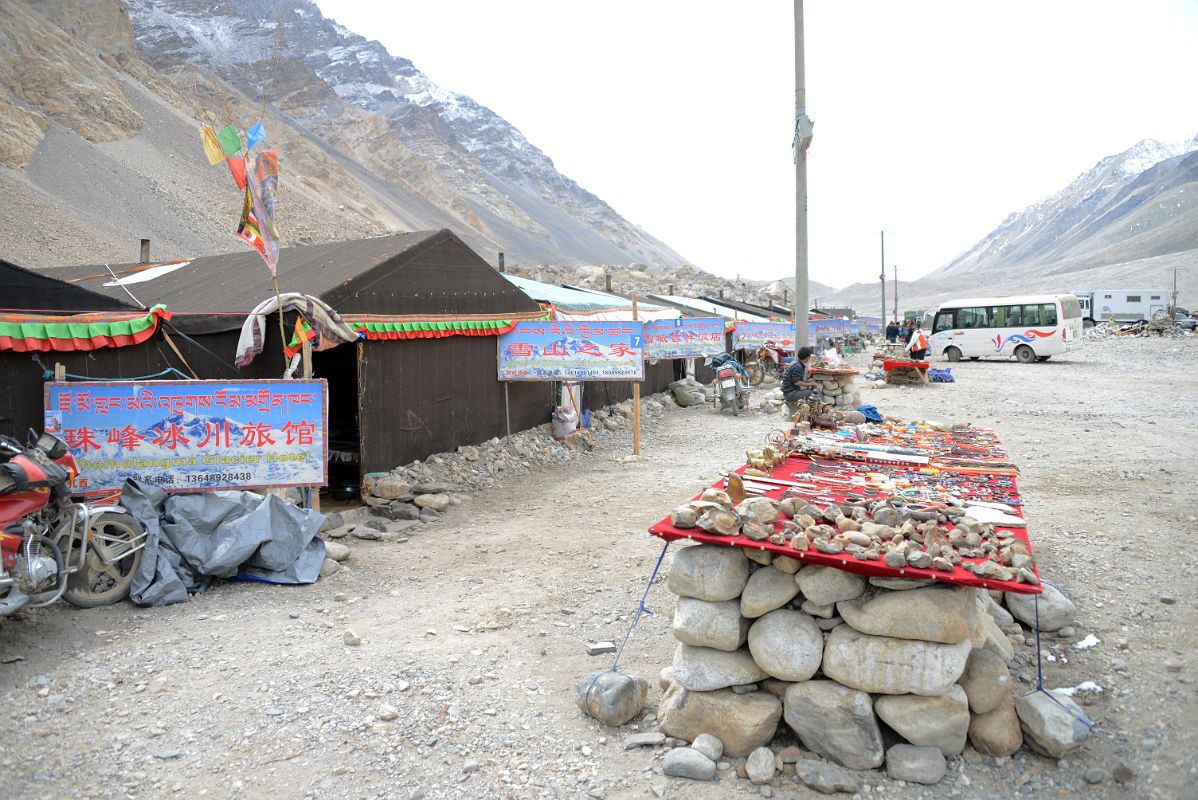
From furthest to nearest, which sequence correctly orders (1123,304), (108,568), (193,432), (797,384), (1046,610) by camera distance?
1. (1123,304)
2. (797,384)
3. (193,432)
4. (108,568)
5. (1046,610)

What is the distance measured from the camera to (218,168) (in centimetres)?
5422

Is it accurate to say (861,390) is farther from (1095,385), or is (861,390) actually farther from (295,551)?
(295,551)

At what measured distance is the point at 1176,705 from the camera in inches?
157

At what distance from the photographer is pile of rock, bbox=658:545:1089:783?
11.6ft

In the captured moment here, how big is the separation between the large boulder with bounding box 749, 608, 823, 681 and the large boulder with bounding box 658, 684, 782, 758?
0.18m

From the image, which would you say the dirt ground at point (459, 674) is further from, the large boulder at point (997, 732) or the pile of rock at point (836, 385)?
the pile of rock at point (836, 385)

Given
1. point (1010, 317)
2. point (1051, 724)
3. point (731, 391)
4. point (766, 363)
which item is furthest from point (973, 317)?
point (1051, 724)

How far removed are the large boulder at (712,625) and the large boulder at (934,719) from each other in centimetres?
75

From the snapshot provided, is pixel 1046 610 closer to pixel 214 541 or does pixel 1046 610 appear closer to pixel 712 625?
pixel 712 625

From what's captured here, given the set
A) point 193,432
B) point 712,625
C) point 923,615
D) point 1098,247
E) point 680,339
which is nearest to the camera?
point 923,615

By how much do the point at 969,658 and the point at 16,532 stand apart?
550 cm

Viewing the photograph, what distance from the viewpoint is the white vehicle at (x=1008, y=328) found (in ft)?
91.2

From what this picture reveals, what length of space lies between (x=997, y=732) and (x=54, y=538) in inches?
222

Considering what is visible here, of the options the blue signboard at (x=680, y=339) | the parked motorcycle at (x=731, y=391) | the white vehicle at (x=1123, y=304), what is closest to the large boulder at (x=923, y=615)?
the blue signboard at (x=680, y=339)
